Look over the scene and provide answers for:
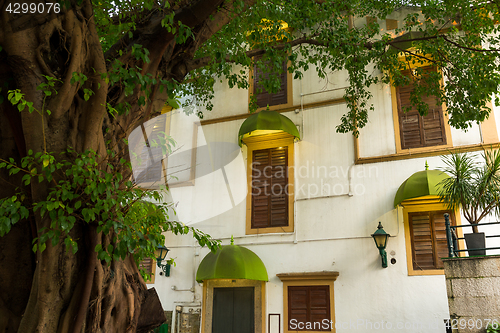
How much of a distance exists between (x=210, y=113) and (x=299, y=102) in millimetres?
2688

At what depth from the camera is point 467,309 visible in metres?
6.28

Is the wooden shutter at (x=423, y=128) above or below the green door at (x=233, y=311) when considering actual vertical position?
above

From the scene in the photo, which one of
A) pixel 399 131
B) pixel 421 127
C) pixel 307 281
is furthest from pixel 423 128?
pixel 307 281

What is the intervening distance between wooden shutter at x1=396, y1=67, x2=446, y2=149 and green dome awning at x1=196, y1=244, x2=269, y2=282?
4.41 metres

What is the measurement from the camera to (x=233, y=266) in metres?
8.93

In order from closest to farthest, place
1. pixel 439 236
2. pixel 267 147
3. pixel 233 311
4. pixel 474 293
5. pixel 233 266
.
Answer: pixel 474 293
pixel 439 236
pixel 233 266
pixel 233 311
pixel 267 147

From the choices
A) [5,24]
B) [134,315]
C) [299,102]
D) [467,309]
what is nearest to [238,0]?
[5,24]

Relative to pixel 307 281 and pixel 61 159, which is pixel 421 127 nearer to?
pixel 307 281

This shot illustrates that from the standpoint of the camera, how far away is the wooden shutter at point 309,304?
9078mm

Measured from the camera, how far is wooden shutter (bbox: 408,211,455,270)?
28.0 feet

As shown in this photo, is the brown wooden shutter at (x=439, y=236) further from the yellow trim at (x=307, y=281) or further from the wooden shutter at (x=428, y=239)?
the yellow trim at (x=307, y=281)

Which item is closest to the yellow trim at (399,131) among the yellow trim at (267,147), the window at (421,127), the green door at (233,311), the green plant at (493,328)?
the window at (421,127)

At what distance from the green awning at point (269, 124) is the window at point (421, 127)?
2449mm

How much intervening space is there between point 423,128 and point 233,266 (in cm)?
542
